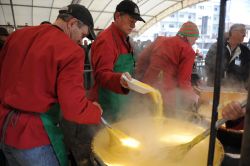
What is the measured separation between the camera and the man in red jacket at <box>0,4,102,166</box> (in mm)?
1242

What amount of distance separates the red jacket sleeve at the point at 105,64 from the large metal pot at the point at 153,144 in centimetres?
27

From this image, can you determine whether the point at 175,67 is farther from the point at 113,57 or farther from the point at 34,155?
the point at 34,155

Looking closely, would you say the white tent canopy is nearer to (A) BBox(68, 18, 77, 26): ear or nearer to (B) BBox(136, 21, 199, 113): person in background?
(B) BBox(136, 21, 199, 113): person in background

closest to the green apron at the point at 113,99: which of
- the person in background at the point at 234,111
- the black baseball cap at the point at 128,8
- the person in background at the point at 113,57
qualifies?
the person in background at the point at 113,57

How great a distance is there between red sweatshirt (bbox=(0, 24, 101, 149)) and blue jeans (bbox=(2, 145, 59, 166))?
34 millimetres

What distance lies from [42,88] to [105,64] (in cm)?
61

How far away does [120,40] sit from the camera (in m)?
1.93

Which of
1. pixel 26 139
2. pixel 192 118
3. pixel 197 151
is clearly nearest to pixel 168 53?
pixel 192 118

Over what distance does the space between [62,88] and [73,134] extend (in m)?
0.92

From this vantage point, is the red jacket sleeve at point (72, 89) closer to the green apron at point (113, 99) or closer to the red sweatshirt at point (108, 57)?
the red sweatshirt at point (108, 57)

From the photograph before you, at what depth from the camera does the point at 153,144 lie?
159cm

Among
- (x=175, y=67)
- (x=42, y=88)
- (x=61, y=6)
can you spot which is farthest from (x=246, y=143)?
(x=61, y=6)

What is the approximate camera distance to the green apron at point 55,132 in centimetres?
137

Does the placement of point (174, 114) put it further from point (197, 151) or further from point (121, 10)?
point (121, 10)
